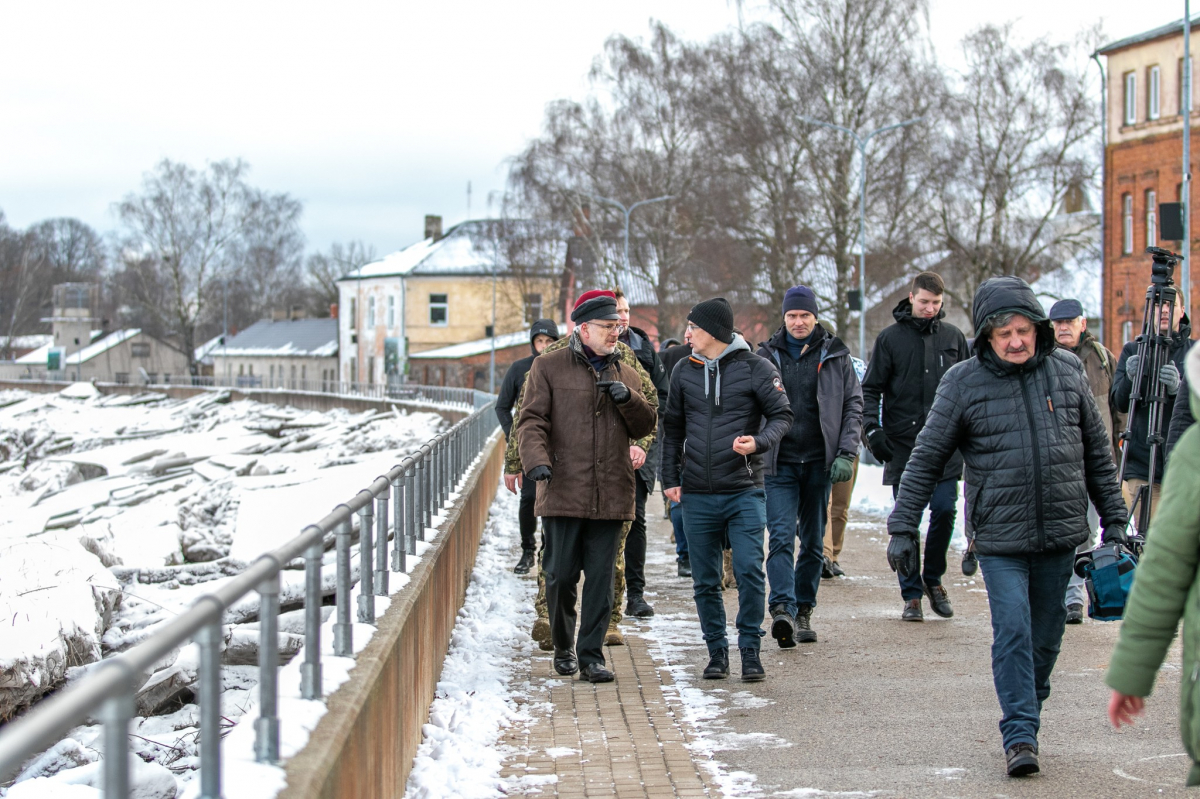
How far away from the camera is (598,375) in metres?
7.30

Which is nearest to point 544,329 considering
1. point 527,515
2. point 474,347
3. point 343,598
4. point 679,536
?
point 527,515

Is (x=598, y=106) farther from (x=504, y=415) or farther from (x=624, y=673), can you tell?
(x=624, y=673)

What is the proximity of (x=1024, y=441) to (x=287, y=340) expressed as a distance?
92.8 metres

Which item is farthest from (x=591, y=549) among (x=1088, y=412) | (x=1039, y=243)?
(x=1039, y=243)

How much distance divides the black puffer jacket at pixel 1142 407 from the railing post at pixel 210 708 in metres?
6.94

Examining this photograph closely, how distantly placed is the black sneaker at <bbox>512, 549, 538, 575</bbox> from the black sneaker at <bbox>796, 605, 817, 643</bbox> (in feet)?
11.0

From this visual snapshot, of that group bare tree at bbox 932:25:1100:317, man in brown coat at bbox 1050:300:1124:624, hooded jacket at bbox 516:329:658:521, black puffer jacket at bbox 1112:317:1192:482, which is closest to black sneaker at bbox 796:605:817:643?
hooded jacket at bbox 516:329:658:521

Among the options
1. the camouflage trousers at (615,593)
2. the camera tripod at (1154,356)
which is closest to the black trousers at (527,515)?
the camouflage trousers at (615,593)

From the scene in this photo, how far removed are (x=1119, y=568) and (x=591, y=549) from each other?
297 centimetres

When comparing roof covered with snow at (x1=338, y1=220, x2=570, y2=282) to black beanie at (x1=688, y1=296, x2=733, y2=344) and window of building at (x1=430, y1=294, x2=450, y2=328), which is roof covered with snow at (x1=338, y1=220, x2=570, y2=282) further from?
black beanie at (x1=688, y1=296, x2=733, y2=344)

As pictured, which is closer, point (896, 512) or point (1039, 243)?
point (896, 512)

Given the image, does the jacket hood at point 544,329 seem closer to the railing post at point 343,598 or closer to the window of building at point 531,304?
the railing post at point 343,598

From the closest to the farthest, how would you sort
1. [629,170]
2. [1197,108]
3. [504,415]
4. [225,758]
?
[225,758], [504,415], [1197,108], [629,170]

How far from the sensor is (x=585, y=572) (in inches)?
286
